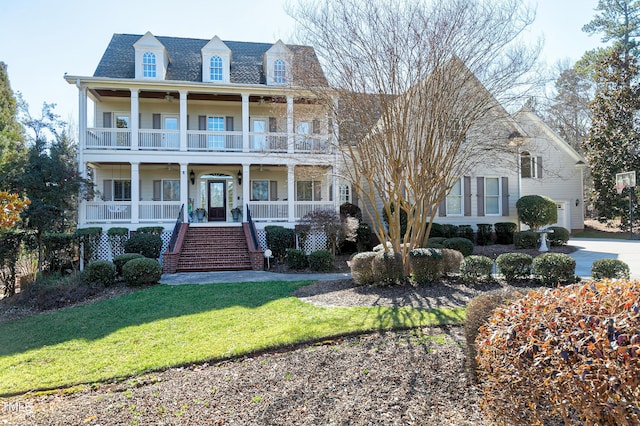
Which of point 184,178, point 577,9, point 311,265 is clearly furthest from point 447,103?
point 184,178

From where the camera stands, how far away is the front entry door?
19797 millimetres

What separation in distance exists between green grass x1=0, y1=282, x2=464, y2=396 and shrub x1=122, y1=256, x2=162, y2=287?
5.83 ft

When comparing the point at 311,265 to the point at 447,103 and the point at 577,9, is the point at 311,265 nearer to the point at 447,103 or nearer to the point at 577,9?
the point at 447,103

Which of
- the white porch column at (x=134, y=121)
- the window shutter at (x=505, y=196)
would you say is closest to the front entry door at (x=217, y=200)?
the white porch column at (x=134, y=121)

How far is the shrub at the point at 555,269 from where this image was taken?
764cm

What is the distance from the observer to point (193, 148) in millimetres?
17094

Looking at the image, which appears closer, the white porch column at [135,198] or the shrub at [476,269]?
the shrub at [476,269]

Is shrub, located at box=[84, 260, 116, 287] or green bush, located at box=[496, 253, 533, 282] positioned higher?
green bush, located at box=[496, 253, 533, 282]

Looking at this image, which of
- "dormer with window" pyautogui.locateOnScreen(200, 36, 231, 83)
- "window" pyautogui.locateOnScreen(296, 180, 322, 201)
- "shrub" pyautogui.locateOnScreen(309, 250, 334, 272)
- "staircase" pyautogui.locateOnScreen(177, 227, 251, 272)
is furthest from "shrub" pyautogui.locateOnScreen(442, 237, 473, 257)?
"dormer with window" pyautogui.locateOnScreen(200, 36, 231, 83)

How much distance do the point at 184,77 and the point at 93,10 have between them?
10.3 metres

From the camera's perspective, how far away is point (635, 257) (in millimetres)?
12953

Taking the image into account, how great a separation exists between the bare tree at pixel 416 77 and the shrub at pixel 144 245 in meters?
8.76

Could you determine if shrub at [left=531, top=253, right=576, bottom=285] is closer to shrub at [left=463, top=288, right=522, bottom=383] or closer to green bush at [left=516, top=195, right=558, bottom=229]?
shrub at [left=463, top=288, right=522, bottom=383]

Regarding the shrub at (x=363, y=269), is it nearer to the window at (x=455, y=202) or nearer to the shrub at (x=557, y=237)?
the window at (x=455, y=202)
